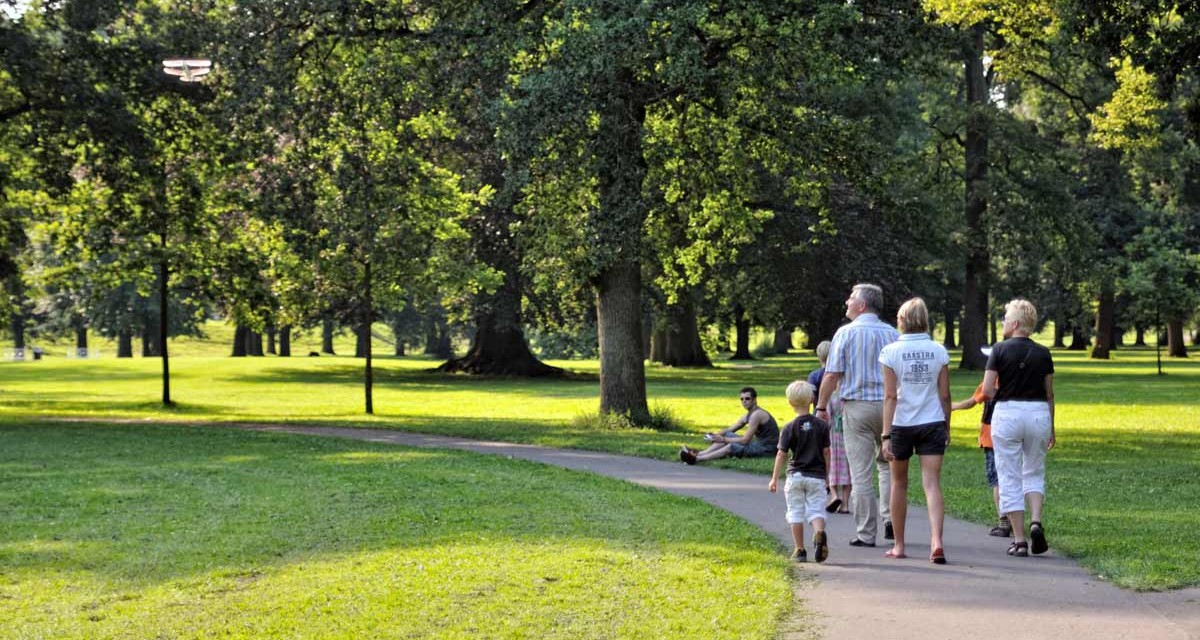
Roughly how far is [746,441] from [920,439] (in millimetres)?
8150

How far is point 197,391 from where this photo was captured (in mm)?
42188

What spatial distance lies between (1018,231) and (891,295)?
17.6ft

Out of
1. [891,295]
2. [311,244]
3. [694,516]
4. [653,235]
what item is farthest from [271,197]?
[891,295]

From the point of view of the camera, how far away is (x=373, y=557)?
10000 mm

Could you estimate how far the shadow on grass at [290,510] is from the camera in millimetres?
10406

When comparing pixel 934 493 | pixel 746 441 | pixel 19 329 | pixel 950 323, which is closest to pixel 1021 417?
pixel 934 493

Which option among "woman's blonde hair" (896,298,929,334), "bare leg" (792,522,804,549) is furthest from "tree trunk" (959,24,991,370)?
"bare leg" (792,522,804,549)

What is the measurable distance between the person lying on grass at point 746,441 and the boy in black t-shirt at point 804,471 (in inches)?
294

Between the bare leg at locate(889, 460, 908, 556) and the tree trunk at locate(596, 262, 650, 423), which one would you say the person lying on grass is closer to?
the tree trunk at locate(596, 262, 650, 423)

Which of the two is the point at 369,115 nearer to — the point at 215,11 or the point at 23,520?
the point at 215,11

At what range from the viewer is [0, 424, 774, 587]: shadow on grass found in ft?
34.1

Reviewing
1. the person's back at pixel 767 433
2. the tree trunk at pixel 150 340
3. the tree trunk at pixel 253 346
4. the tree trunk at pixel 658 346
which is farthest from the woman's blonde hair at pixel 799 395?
the tree trunk at pixel 253 346

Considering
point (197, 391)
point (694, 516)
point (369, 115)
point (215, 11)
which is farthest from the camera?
point (197, 391)

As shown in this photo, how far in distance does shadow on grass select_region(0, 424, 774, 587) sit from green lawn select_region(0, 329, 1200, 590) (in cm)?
278
